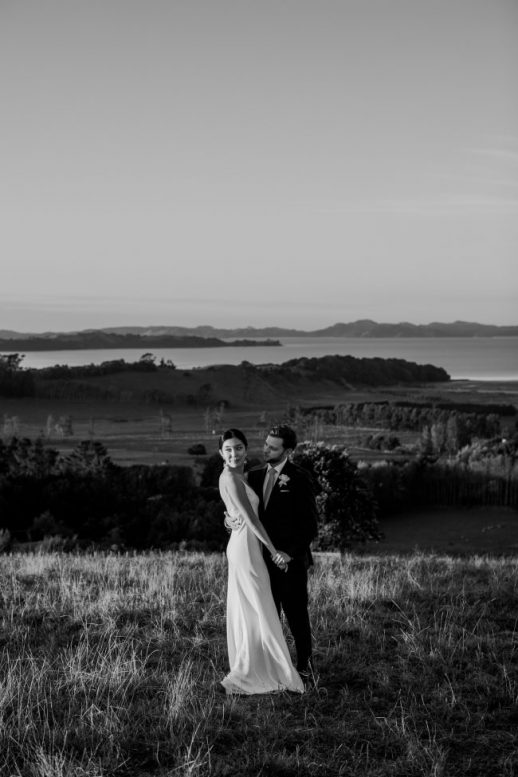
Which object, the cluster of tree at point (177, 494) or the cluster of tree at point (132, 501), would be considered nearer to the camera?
the cluster of tree at point (132, 501)

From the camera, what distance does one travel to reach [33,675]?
219 inches

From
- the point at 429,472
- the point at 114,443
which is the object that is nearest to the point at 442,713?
the point at 429,472

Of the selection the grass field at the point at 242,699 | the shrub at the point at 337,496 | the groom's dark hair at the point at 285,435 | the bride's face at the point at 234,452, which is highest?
the groom's dark hair at the point at 285,435

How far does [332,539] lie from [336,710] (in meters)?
17.7

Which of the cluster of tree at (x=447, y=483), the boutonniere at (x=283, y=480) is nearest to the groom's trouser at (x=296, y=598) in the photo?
the boutonniere at (x=283, y=480)

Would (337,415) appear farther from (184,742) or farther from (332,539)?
(184,742)

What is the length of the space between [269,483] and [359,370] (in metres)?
137

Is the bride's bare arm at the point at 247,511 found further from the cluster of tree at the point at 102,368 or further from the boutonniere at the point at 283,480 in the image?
the cluster of tree at the point at 102,368

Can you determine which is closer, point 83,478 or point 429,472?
point 83,478

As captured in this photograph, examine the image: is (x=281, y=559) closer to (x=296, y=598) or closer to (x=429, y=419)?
(x=296, y=598)

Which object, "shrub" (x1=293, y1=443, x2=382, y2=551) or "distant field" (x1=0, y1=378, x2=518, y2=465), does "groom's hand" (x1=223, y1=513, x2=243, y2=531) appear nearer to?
"shrub" (x1=293, y1=443, x2=382, y2=551)

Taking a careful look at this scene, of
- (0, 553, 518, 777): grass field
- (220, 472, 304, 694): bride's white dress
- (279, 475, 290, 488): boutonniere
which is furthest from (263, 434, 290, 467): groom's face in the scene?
(0, 553, 518, 777): grass field

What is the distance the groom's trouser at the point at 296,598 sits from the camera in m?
5.86

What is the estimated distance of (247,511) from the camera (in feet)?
18.5
